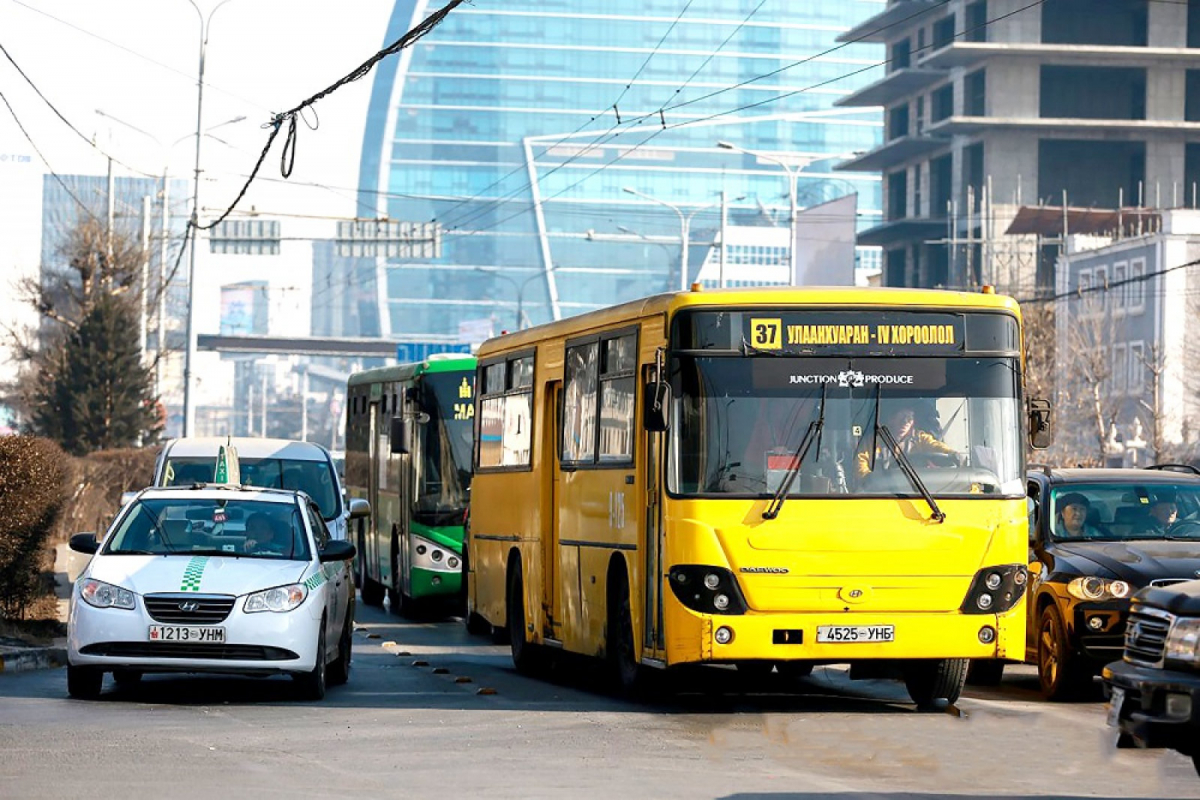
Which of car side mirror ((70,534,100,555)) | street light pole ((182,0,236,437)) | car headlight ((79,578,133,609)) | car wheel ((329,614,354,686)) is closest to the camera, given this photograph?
car headlight ((79,578,133,609))

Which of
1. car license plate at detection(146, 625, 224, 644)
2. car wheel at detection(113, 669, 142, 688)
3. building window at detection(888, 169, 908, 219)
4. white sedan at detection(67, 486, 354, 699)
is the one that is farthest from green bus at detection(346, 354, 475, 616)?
building window at detection(888, 169, 908, 219)

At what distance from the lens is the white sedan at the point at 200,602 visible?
13.9 m

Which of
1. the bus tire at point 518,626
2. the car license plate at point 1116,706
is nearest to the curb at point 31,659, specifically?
the bus tire at point 518,626

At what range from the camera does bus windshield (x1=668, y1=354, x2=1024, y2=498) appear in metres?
13.4

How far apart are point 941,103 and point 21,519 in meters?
90.4

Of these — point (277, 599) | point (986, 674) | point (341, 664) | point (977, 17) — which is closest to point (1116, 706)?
point (277, 599)

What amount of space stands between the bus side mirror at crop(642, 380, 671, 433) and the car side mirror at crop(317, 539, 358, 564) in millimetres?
2904

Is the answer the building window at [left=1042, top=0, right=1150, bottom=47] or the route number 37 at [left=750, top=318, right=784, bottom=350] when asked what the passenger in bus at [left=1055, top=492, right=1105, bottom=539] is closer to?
the route number 37 at [left=750, top=318, right=784, bottom=350]

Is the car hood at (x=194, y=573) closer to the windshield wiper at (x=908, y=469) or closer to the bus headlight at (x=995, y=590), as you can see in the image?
the windshield wiper at (x=908, y=469)

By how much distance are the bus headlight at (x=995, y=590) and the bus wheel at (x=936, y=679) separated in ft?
1.92

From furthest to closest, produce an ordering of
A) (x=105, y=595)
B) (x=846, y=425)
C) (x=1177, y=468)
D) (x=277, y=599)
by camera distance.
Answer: (x=1177, y=468) < (x=277, y=599) < (x=105, y=595) < (x=846, y=425)

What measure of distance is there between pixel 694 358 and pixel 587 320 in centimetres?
253

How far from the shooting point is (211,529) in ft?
50.5

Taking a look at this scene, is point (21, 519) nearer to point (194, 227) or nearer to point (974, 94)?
point (194, 227)
